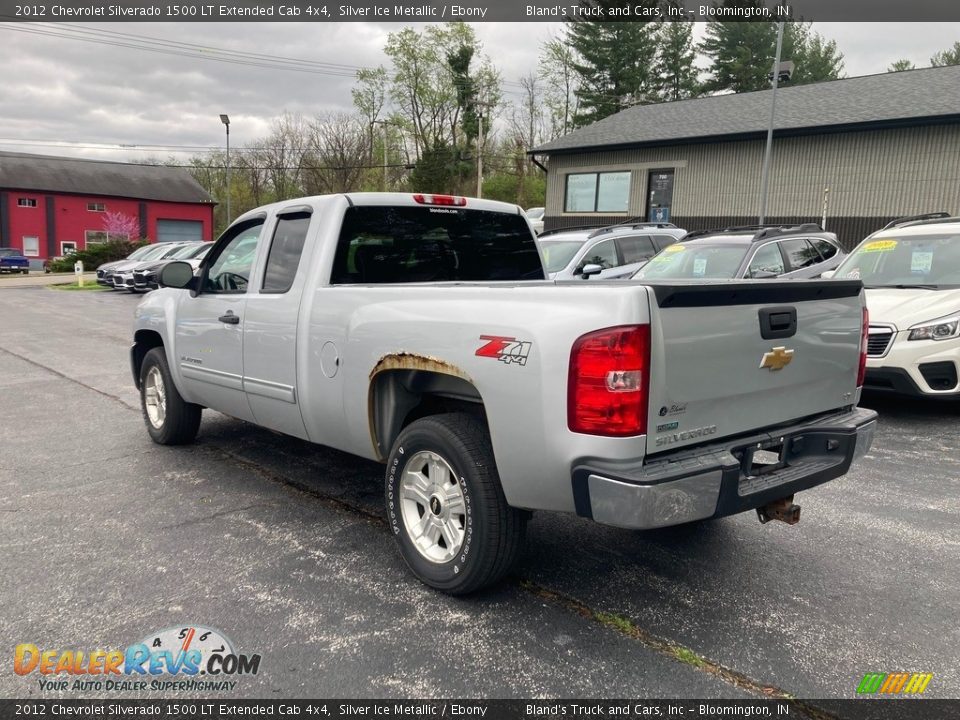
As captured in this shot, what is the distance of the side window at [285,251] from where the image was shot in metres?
4.51

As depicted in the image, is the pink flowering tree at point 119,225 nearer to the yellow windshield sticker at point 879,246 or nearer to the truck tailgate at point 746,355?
the yellow windshield sticker at point 879,246

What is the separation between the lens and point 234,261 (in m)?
5.20

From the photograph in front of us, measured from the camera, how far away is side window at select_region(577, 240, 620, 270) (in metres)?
12.6

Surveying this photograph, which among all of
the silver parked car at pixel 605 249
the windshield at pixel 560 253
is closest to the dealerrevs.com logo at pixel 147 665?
the silver parked car at pixel 605 249

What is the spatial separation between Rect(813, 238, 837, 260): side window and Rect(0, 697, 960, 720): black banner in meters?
9.44

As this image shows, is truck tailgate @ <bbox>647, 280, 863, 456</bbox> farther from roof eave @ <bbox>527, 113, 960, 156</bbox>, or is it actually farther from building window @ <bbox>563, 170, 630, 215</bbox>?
building window @ <bbox>563, 170, 630, 215</bbox>

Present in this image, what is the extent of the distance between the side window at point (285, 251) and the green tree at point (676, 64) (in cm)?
4849

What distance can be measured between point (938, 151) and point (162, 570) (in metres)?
23.7

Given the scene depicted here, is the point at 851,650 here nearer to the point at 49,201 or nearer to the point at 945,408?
the point at 945,408

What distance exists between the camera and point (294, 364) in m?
4.29

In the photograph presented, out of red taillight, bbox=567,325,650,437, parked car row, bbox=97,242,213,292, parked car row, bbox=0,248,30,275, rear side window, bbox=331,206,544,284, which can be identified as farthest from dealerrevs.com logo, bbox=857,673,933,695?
parked car row, bbox=0,248,30,275

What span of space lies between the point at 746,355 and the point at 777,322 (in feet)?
0.82

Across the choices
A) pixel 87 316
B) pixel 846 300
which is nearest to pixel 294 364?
pixel 846 300

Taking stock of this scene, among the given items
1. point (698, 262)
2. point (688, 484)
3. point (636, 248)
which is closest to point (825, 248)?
point (698, 262)
